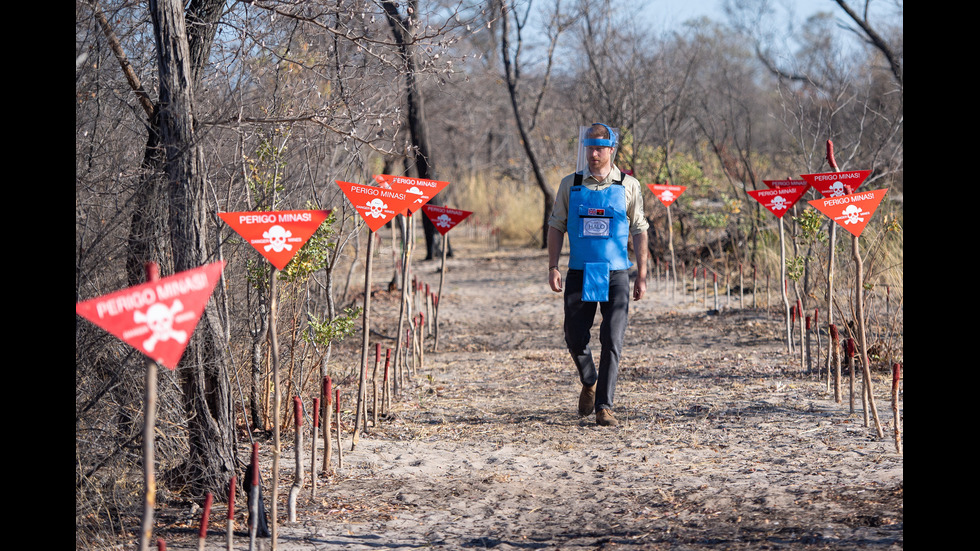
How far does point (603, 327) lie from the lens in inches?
215

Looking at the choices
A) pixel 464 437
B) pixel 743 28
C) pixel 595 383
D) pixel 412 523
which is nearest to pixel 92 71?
pixel 412 523

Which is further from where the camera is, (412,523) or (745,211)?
(745,211)

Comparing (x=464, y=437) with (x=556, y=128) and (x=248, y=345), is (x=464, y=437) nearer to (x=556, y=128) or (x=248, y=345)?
(x=248, y=345)

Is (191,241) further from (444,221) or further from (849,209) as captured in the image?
(444,221)

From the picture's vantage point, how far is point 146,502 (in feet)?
8.68

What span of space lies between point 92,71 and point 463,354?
4.93m

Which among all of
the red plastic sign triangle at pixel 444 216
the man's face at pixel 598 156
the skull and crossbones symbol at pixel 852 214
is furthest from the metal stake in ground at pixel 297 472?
the red plastic sign triangle at pixel 444 216

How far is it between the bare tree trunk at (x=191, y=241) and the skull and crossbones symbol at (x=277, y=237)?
1.04 feet

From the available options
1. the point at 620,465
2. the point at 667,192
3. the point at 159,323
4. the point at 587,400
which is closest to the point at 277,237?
the point at 159,323

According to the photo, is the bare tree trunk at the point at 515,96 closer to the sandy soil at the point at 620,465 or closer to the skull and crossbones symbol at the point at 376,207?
the sandy soil at the point at 620,465

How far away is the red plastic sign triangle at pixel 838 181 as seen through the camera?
5.19 m

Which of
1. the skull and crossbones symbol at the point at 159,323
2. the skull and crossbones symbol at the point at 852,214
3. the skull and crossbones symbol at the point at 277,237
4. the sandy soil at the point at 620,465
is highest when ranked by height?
the skull and crossbones symbol at the point at 852,214

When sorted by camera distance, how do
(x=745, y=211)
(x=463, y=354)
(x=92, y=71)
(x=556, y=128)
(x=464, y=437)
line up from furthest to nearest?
(x=556, y=128) → (x=745, y=211) → (x=463, y=354) → (x=464, y=437) → (x=92, y=71)

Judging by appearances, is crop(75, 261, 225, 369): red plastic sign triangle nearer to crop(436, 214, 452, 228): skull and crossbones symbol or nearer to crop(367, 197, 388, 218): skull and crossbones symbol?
crop(367, 197, 388, 218): skull and crossbones symbol
